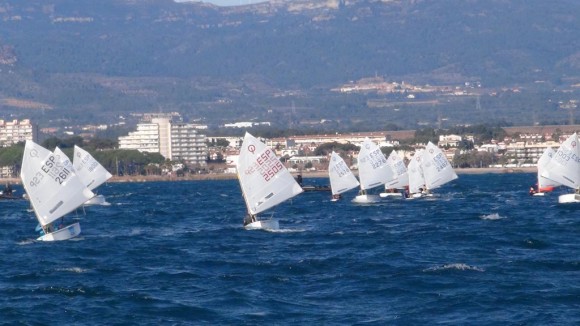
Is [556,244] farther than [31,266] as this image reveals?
Yes

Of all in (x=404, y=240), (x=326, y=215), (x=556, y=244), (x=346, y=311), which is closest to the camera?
(x=346, y=311)

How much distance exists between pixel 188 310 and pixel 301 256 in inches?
530

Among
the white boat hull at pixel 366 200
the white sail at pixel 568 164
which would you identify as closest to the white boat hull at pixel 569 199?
the white sail at pixel 568 164

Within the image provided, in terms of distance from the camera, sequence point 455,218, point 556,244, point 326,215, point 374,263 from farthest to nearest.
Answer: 1. point 326,215
2. point 455,218
3. point 556,244
4. point 374,263

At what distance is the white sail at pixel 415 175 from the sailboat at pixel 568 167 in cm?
1724

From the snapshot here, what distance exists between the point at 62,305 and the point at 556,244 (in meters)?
21.4

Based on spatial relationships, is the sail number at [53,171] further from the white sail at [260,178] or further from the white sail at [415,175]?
the white sail at [415,175]

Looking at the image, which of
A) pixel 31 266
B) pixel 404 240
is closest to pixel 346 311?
pixel 31 266

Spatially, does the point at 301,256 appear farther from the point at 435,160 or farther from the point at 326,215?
the point at 435,160

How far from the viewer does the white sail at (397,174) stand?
359ft

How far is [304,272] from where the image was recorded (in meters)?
47.6

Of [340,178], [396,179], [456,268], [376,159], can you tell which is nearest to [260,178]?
[456,268]

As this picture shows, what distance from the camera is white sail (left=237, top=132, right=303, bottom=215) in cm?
6588

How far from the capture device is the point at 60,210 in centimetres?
6269
